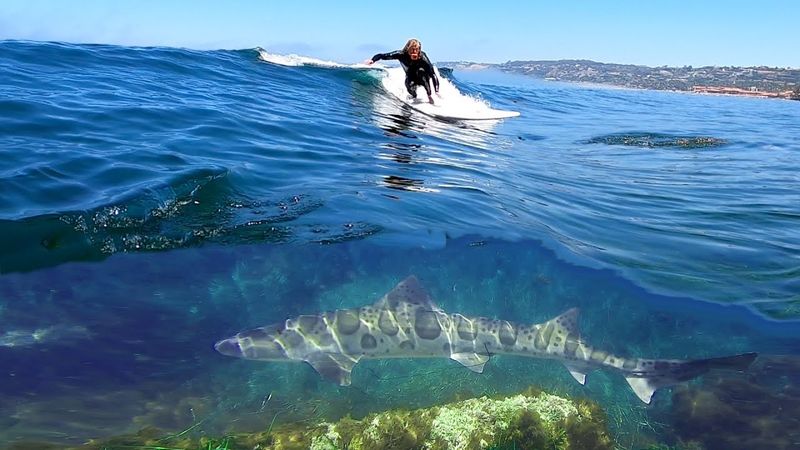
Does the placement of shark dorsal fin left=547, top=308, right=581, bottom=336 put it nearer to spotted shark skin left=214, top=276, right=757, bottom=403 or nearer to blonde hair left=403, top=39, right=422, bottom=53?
spotted shark skin left=214, top=276, right=757, bottom=403

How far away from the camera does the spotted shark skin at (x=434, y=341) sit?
309 inches

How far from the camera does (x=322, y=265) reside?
8.77m

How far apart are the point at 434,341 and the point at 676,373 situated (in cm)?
313

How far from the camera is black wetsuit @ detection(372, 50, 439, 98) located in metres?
20.0

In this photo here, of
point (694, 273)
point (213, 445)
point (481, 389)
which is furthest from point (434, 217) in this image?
point (213, 445)

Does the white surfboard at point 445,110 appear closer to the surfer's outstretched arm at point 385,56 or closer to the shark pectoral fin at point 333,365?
the surfer's outstretched arm at point 385,56

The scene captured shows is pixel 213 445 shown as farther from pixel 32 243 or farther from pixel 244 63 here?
pixel 244 63

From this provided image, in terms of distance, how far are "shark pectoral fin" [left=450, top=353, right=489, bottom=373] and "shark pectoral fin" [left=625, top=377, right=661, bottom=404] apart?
1.88 metres

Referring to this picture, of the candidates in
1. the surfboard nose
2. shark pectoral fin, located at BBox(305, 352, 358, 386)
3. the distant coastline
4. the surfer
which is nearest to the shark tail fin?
shark pectoral fin, located at BBox(305, 352, 358, 386)

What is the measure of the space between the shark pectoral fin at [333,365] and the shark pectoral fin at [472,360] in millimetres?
1360

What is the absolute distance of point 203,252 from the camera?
8.30m

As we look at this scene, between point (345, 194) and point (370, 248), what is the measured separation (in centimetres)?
164

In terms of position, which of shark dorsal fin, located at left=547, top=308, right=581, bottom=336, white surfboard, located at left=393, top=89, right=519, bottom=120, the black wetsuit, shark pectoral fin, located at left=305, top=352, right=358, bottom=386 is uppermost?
the black wetsuit

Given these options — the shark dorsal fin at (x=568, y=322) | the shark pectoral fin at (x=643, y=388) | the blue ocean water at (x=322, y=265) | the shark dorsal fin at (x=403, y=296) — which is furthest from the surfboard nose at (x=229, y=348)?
the shark pectoral fin at (x=643, y=388)
